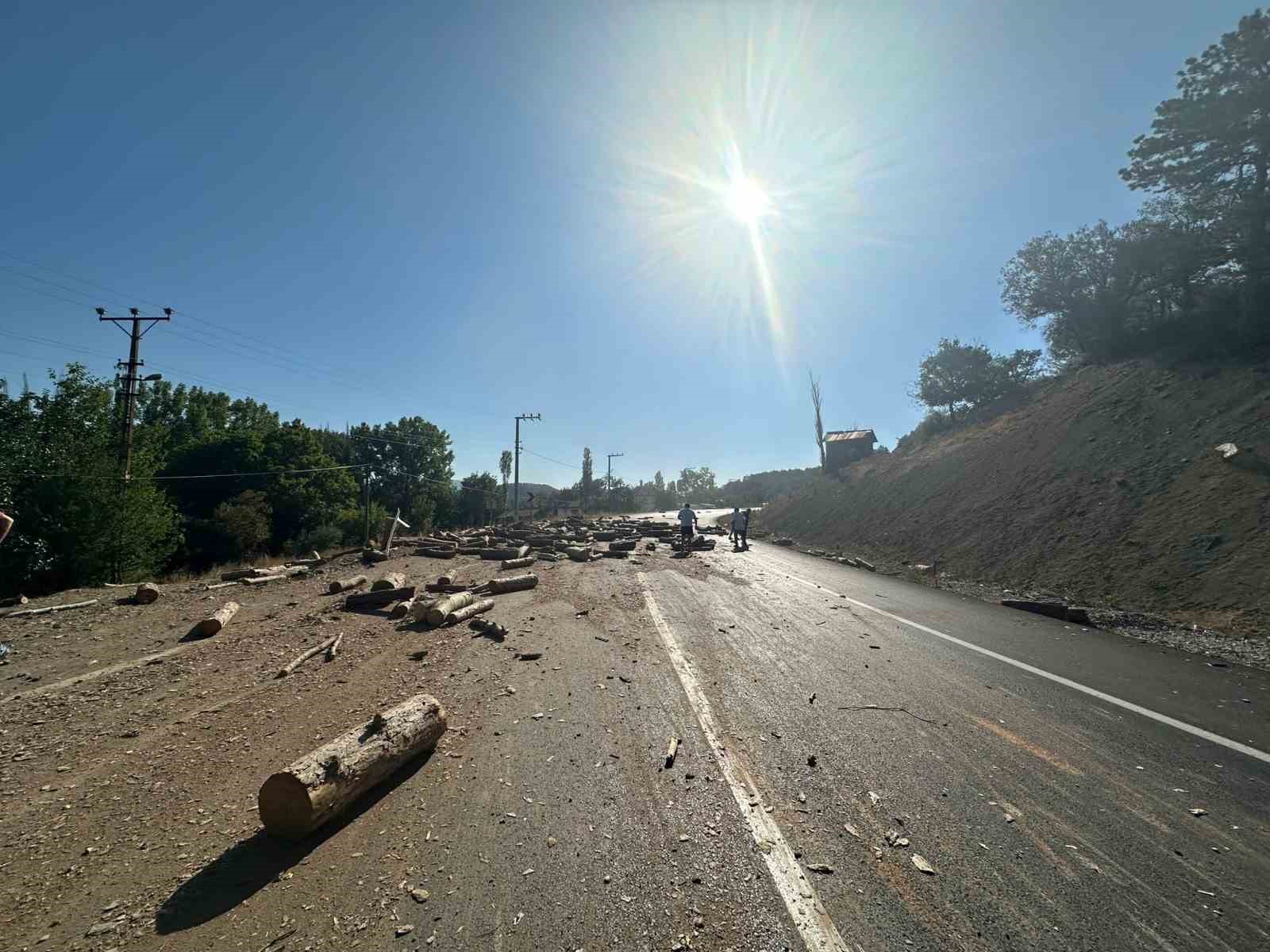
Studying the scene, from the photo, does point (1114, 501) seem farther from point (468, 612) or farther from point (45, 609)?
point (45, 609)

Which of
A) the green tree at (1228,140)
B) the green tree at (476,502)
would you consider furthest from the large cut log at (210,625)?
the green tree at (476,502)

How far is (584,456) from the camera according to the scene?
70.2 metres

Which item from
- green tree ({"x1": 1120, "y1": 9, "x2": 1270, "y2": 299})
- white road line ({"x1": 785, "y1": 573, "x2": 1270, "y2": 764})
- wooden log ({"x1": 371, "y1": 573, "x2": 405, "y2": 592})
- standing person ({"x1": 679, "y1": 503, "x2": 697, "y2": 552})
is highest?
green tree ({"x1": 1120, "y1": 9, "x2": 1270, "y2": 299})

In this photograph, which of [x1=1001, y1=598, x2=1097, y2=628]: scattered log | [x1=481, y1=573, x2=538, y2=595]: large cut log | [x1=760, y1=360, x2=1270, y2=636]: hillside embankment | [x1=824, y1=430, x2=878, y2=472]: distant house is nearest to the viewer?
[x1=1001, y1=598, x2=1097, y2=628]: scattered log

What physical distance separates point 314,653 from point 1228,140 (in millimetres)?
31082

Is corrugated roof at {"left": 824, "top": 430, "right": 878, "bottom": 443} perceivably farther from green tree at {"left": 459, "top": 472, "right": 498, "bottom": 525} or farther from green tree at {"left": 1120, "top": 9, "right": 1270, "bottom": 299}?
green tree at {"left": 459, "top": 472, "right": 498, "bottom": 525}

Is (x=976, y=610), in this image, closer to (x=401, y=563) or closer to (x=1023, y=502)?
(x=1023, y=502)

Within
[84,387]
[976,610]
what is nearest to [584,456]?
[84,387]

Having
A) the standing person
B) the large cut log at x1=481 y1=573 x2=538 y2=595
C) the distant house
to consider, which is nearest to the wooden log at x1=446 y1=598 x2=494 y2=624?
the large cut log at x1=481 y1=573 x2=538 y2=595

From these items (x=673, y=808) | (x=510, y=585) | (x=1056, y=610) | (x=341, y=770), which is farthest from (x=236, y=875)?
(x=1056, y=610)

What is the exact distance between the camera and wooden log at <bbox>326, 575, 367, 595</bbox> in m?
11.5

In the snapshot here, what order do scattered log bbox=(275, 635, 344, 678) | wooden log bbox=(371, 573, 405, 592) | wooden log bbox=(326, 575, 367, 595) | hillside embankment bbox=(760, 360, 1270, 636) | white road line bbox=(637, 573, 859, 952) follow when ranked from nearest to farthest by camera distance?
white road line bbox=(637, 573, 859, 952)
scattered log bbox=(275, 635, 344, 678)
hillside embankment bbox=(760, 360, 1270, 636)
wooden log bbox=(371, 573, 405, 592)
wooden log bbox=(326, 575, 367, 595)

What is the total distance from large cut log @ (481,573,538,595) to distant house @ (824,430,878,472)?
110ft

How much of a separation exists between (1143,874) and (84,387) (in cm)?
2632
